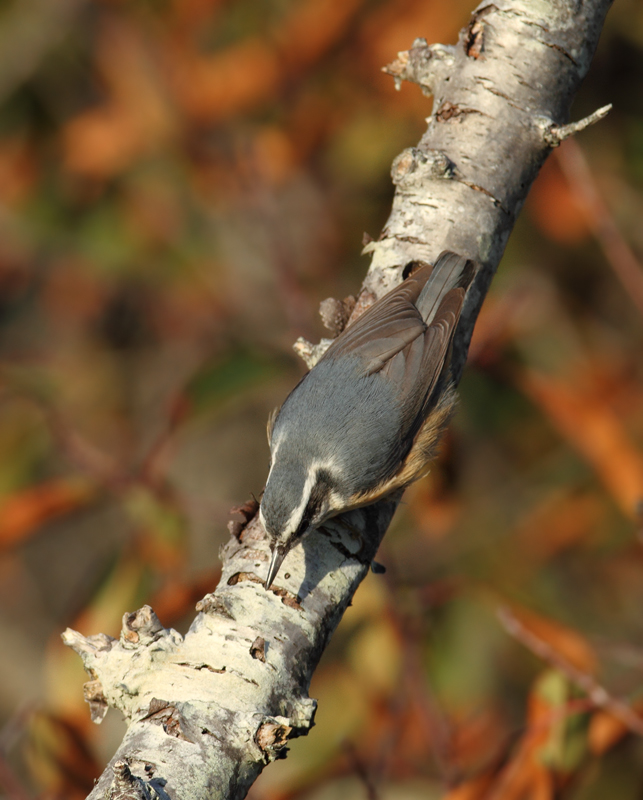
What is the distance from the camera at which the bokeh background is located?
278 cm

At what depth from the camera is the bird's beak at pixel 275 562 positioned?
5.80 ft

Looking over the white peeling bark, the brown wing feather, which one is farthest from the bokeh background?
the white peeling bark

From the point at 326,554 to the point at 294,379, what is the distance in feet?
6.22

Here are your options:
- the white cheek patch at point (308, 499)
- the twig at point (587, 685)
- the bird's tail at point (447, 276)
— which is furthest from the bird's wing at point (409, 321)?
the twig at point (587, 685)

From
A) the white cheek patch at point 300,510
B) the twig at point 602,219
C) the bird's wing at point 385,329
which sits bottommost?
the white cheek patch at point 300,510

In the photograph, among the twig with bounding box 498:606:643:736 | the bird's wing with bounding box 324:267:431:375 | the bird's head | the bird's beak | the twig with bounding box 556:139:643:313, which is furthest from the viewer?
the twig with bounding box 556:139:643:313

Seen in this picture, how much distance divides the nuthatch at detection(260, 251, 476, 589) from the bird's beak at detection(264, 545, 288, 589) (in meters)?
0.30

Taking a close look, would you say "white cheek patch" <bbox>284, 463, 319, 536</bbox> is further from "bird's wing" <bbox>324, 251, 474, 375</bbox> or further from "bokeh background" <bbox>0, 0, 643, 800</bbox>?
"bokeh background" <bbox>0, 0, 643, 800</bbox>

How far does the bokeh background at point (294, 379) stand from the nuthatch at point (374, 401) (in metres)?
0.52

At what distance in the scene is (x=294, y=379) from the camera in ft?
12.4

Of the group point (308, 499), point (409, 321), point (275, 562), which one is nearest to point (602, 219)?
point (409, 321)

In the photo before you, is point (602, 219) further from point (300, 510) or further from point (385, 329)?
point (300, 510)

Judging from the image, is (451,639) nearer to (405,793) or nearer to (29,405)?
(405,793)

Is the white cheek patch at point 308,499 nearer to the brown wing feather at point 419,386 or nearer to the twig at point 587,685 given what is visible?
the brown wing feather at point 419,386
